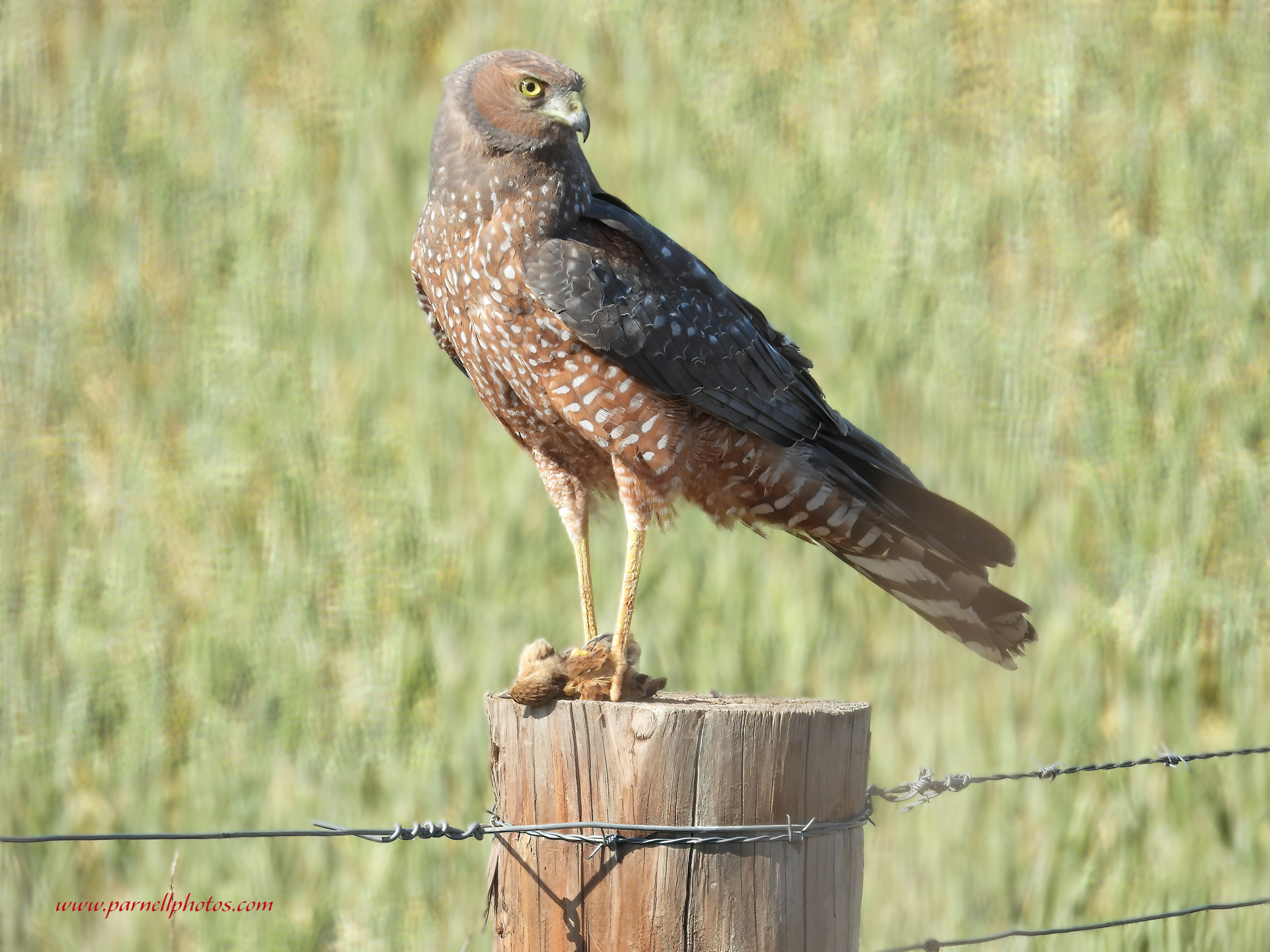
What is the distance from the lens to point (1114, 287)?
5.40 metres

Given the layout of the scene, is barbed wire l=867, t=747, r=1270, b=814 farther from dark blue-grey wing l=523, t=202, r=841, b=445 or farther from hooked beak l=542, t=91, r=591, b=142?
hooked beak l=542, t=91, r=591, b=142

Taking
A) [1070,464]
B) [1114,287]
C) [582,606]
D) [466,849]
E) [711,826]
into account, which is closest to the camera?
[711,826]

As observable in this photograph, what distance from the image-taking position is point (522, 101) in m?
2.80

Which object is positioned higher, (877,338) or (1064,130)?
(1064,130)

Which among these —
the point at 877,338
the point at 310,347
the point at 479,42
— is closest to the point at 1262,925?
the point at 877,338

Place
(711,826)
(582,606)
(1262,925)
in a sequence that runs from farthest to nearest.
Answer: (1262,925)
(582,606)
(711,826)

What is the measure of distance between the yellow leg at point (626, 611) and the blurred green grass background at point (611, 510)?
1.88m

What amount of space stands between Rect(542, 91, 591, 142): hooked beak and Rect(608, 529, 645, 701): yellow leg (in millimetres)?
989

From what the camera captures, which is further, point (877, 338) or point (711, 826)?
point (877, 338)

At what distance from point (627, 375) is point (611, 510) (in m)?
1.26

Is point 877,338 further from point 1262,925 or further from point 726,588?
point 1262,925

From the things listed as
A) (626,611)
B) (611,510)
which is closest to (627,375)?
(626,611)

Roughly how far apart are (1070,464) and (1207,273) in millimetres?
1182

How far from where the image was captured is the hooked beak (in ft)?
8.98
